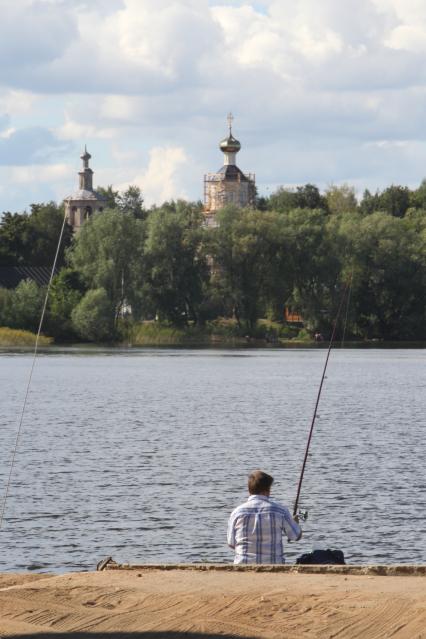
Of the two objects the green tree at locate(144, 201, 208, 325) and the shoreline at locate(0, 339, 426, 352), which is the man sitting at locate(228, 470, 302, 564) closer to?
the green tree at locate(144, 201, 208, 325)

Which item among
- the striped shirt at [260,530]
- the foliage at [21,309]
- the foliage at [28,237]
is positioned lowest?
the striped shirt at [260,530]

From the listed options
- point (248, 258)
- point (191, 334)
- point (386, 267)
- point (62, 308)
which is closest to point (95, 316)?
point (62, 308)

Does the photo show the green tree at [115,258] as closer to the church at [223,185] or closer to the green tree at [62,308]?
the green tree at [62,308]

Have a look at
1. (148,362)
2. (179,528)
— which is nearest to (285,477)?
(179,528)

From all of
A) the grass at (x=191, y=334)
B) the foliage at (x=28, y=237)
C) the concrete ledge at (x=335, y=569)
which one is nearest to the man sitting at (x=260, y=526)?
the concrete ledge at (x=335, y=569)

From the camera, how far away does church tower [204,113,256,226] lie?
172 metres

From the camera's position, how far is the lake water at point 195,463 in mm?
19188

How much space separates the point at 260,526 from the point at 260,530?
8cm

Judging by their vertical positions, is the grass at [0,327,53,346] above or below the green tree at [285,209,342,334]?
below

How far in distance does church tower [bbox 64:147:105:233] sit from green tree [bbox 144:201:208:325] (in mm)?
69331

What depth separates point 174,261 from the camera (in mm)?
92500

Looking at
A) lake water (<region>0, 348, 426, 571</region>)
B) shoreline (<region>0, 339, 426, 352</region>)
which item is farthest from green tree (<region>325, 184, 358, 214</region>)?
lake water (<region>0, 348, 426, 571</region>)

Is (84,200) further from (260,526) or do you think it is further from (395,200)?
(260,526)

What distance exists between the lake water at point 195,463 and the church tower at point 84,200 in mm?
102553
